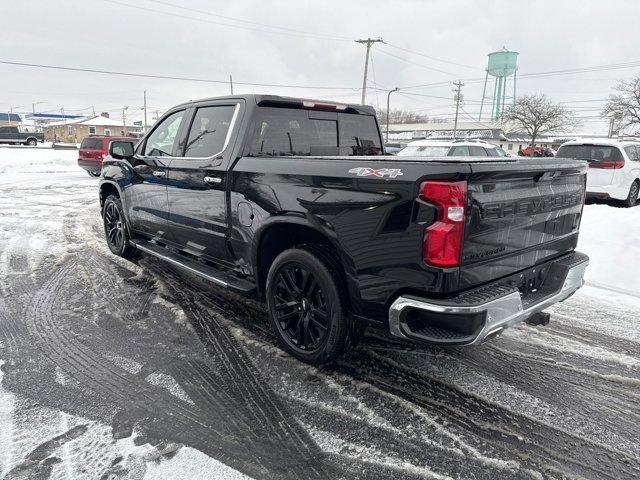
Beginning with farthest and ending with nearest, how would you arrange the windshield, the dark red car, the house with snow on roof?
1. the house with snow on roof
2. the dark red car
3. the windshield

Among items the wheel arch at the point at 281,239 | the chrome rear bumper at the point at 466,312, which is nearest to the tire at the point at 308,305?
the wheel arch at the point at 281,239

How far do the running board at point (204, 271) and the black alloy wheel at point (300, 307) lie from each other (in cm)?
36

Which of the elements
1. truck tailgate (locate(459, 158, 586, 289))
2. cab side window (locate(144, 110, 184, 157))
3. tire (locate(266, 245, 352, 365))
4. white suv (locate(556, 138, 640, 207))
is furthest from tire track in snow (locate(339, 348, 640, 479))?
white suv (locate(556, 138, 640, 207))

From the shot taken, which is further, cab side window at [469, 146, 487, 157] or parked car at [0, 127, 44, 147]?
parked car at [0, 127, 44, 147]

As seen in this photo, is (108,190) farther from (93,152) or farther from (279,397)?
(93,152)

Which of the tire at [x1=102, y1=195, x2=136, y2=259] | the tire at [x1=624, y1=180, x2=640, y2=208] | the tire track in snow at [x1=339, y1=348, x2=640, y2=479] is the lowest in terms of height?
the tire track in snow at [x1=339, y1=348, x2=640, y2=479]

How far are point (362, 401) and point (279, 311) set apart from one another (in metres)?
0.97

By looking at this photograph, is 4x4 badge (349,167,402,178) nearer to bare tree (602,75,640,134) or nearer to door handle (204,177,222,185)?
door handle (204,177,222,185)

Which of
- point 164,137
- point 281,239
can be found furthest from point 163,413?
point 164,137

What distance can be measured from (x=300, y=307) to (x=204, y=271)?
46.6 inches

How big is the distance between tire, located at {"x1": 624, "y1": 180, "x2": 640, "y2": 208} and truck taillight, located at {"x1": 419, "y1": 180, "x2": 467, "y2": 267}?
420 inches

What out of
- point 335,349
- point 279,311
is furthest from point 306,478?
point 279,311

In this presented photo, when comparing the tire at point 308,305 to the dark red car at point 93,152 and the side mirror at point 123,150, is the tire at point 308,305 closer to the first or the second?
the side mirror at point 123,150

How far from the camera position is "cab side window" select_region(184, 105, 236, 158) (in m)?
3.92
